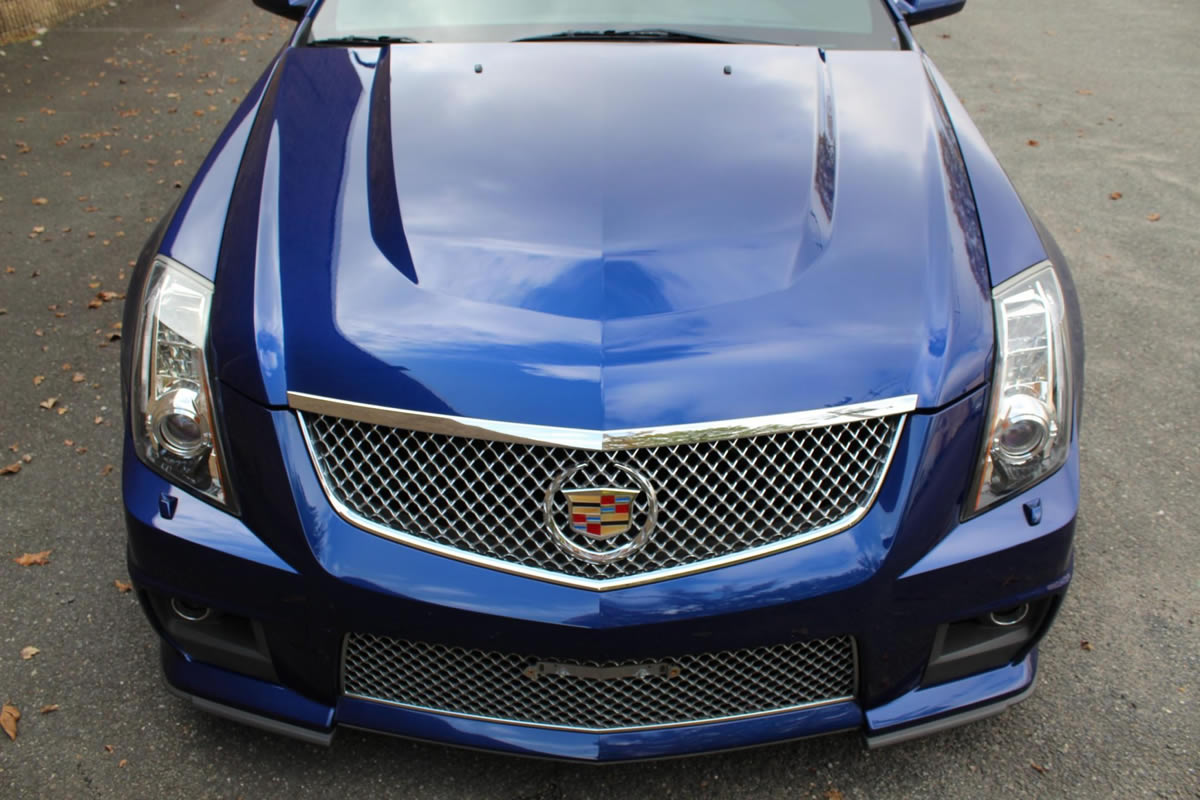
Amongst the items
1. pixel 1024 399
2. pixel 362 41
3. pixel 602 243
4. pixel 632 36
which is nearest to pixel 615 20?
pixel 632 36

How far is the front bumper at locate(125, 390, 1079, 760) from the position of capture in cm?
197

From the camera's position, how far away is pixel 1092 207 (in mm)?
5512

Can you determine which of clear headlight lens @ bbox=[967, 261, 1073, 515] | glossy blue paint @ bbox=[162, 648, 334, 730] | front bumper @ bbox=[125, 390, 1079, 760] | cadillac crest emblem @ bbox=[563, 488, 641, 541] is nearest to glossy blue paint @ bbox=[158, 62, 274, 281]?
front bumper @ bbox=[125, 390, 1079, 760]

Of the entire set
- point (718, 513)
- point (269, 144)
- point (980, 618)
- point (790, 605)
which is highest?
point (269, 144)

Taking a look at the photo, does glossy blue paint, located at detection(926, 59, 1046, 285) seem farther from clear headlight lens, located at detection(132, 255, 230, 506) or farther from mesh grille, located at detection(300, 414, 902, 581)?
clear headlight lens, located at detection(132, 255, 230, 506)

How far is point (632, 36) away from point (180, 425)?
1685 mm

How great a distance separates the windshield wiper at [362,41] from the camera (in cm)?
307

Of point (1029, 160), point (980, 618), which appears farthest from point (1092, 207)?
point (980, 618)

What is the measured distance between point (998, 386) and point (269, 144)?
169cm

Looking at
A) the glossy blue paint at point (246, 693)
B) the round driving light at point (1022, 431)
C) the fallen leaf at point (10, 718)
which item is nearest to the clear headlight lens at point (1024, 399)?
the round driving light at point (1022, 431)

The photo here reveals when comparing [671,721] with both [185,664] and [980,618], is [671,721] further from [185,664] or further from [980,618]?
[185,664]

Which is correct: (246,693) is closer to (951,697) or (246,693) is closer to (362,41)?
(951,697)

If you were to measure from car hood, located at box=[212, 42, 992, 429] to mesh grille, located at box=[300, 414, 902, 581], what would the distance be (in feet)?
0.25

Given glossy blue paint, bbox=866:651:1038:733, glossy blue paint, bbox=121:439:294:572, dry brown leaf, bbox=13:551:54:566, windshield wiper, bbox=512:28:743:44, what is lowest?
dry brown leaf, bbox=13:551:54:566
